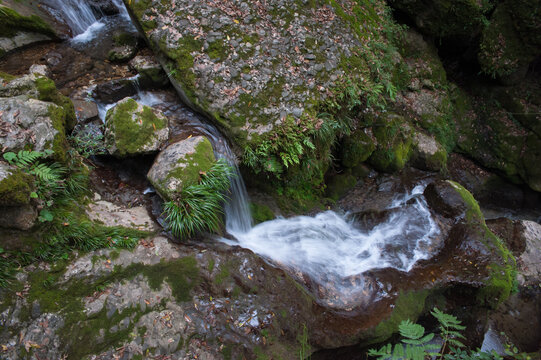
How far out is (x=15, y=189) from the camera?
3.33m

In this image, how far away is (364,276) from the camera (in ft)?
18.2

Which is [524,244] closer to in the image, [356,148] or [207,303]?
[356,148]

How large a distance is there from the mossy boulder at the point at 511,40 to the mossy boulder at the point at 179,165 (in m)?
9.27

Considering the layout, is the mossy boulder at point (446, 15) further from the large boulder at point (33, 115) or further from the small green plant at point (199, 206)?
the large boulder at point (33, 115)

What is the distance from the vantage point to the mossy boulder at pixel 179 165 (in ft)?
15.7

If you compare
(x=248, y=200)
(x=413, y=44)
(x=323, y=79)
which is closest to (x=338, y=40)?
(x=323, y=79)

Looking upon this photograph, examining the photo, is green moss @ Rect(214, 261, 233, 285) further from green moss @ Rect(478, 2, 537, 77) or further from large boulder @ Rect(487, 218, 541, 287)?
green moss @ Rect(478, 2, 537, 77)

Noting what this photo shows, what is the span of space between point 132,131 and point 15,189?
2.20 m

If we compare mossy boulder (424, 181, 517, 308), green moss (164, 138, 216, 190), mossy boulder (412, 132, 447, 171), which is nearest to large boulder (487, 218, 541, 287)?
mossy boulder (424, 181, 517, 308)

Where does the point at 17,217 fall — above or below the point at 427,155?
above

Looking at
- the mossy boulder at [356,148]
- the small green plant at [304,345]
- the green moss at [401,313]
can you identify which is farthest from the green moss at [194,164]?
the green moss at [401,313]

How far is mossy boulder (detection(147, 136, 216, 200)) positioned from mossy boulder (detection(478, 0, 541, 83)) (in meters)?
9.27

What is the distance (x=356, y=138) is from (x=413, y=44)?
4592mm

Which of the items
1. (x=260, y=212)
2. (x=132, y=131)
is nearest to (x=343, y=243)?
(x=260, y=212)
